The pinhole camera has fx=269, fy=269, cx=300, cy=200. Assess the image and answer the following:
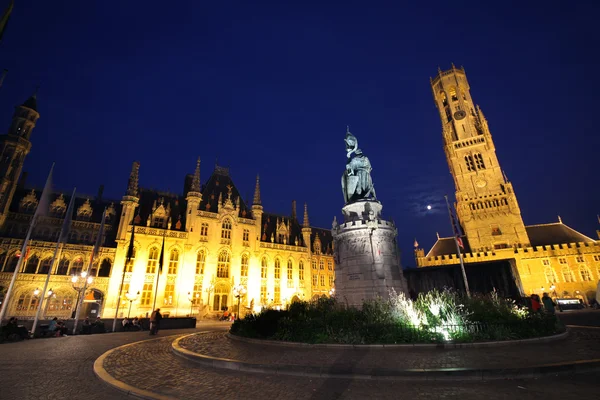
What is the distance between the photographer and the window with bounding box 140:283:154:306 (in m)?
31.5

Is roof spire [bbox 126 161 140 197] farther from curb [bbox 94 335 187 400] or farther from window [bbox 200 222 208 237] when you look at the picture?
curb [bbox 94 335 187 400]

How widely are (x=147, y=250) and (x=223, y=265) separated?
978cm

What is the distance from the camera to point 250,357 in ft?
28.8

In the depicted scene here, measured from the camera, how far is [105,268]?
32.1 m

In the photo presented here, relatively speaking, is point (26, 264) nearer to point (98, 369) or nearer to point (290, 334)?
point (98, 369)

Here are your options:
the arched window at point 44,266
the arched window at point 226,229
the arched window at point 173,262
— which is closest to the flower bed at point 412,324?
the arched window at point 173,262

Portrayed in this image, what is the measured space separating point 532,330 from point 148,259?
35839 mm

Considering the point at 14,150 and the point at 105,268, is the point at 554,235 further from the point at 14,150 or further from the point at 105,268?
the point at 14,150

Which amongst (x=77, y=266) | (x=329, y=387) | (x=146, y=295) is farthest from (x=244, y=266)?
(x=329, y=387)

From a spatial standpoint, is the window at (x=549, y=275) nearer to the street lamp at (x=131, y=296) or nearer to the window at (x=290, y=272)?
the window at (x=290, y=272)

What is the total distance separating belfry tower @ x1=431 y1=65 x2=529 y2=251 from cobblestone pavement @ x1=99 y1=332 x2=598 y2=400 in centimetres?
4769

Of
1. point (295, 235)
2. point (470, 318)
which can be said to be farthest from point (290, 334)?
point (295, 235)

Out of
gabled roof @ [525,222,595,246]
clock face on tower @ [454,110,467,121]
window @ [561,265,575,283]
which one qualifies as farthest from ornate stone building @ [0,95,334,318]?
clock face on tower @ [454,110,467,121]

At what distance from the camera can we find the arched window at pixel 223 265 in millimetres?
37312
